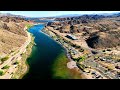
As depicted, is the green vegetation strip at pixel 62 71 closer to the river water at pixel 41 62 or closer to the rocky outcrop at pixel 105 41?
the river water at pixel 41 62

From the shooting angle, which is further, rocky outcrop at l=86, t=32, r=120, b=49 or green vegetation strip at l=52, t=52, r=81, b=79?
rocky outcrop at l=86, t=32, r=120, b=49

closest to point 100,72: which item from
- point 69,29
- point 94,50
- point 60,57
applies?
point 60,57

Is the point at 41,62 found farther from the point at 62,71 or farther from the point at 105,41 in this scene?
the point at 105,41

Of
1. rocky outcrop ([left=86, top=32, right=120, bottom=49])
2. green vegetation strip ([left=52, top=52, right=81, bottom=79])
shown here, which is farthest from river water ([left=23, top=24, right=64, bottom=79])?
rocky outcrop ([left=86, top=32, right=120, bottom=49])

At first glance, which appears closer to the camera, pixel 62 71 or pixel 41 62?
pixel 62 71

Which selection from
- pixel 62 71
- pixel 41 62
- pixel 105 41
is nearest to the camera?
pixel 62 71

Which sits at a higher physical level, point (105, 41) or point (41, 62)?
point (105, 41)

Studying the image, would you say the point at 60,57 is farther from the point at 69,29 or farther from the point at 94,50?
the point at 69,29

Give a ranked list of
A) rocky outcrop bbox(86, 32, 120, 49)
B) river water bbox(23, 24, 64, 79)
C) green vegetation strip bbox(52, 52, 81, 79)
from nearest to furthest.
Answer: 1. green vegetation strip bbox(52, 52, 81, 79)
2. river water bbox(23, 24, 64, 79)
3. rocky outcrop bbox(86, 32, 120, 49)

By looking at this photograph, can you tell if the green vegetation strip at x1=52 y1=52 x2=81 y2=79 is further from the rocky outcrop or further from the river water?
the rocky outcrop

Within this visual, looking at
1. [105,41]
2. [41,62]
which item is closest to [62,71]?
[41,62]

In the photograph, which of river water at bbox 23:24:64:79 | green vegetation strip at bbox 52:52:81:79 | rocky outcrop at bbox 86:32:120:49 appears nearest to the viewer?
green vegetation strip at bbox 52:52:81:79
